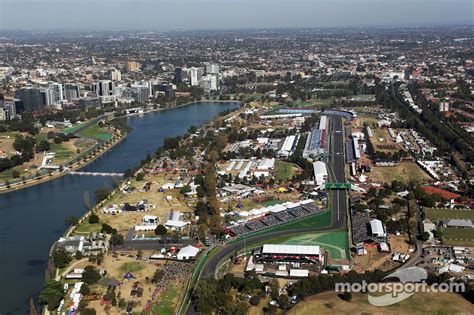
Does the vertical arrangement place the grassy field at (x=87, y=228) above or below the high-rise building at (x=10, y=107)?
below

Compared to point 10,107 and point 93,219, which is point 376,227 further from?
point 10,107

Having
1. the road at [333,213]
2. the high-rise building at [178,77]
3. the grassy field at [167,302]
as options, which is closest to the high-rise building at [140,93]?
the high-rise building at [178,77]

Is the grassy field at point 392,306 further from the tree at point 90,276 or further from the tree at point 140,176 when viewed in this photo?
the tree at point 140,176

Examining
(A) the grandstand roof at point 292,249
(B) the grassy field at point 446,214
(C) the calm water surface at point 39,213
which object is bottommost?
(C) the calm water surface at point 39,213

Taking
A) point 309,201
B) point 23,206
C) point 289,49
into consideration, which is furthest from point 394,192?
point 289,49

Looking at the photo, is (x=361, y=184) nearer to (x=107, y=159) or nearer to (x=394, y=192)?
(x=394, y=192)

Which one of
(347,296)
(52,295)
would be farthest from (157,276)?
(347,296)
